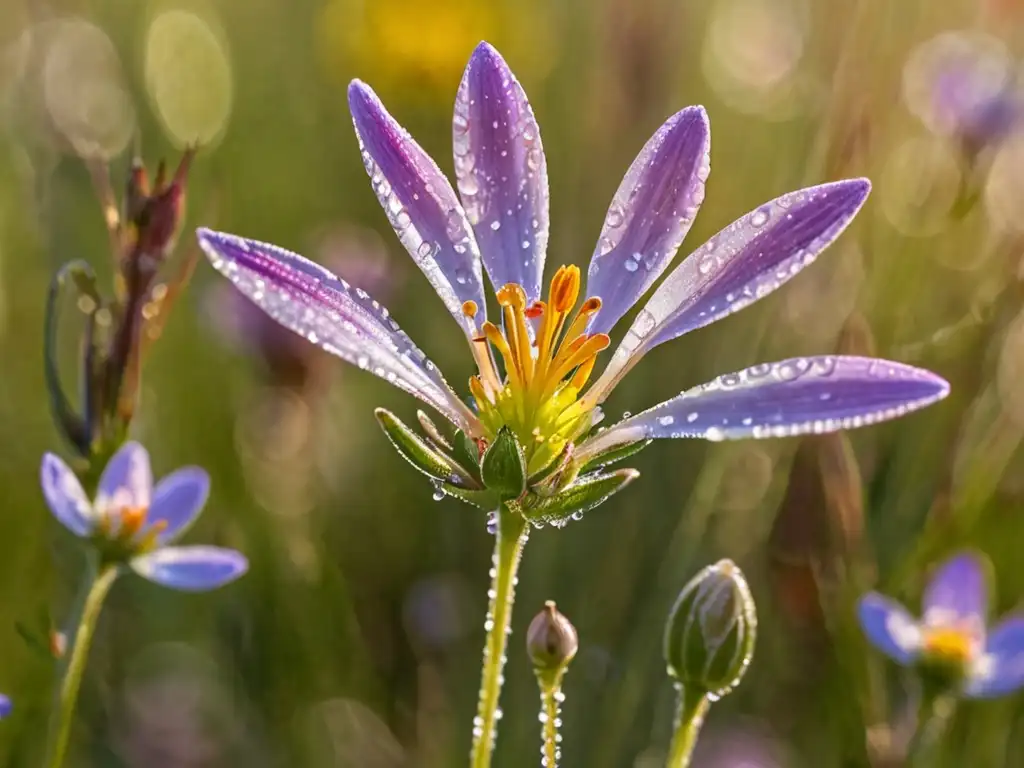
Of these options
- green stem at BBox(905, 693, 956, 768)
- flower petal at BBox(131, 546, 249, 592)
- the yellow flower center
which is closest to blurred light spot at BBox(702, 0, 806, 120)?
the yellow flower center

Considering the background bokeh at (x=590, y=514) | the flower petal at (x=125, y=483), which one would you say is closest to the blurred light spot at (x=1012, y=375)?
the background bokeh at (x=590, y=514)

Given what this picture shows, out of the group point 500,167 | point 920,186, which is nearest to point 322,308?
point 500,167

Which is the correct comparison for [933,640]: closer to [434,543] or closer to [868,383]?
[868,383]

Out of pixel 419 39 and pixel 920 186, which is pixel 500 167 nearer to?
pixel 920 186

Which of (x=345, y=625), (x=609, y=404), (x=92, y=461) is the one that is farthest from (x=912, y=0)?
(x=92, y=461)

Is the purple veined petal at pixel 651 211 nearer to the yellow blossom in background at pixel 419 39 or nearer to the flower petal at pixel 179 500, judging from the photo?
the flower petal at pixel 179 500

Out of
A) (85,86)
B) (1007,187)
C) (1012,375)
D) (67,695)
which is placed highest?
(85,86)
